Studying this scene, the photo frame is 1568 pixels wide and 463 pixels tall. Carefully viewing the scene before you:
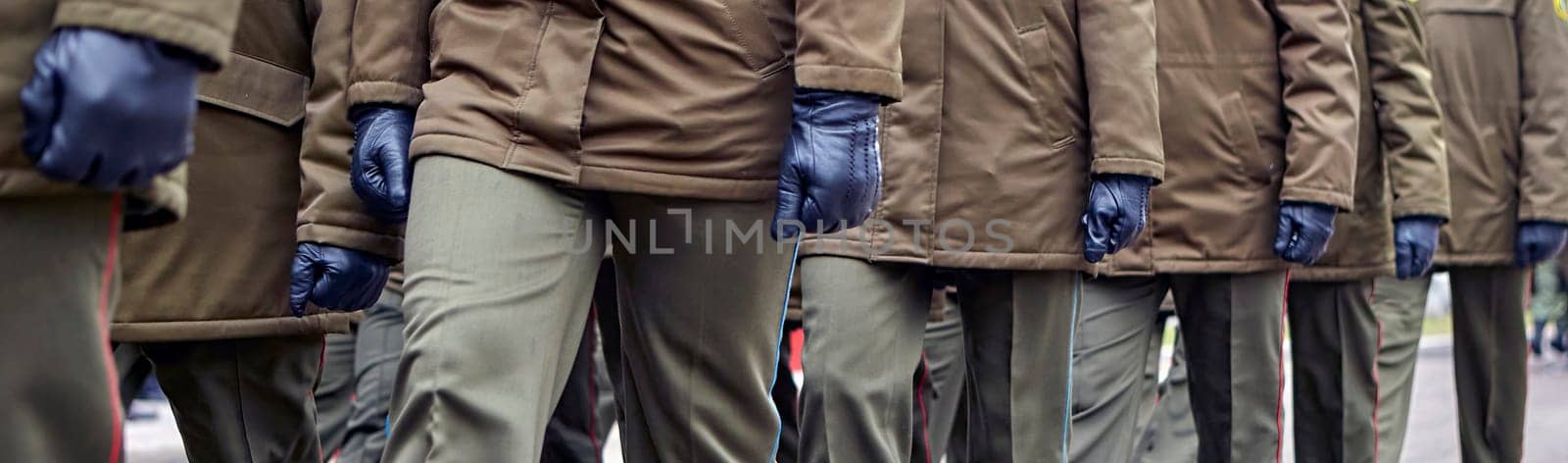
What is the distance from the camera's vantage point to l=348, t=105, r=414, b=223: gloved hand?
10.3 feet

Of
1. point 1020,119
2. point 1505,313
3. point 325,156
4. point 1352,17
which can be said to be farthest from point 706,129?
point 1505,313

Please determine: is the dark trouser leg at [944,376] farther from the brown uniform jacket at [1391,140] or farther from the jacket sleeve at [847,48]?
the jacket sleeve at [847,48]

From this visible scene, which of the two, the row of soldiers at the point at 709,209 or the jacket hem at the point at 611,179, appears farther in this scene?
the jacket hem at the point at 611,179

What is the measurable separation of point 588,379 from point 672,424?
7.50ft

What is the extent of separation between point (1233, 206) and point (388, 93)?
104 inches

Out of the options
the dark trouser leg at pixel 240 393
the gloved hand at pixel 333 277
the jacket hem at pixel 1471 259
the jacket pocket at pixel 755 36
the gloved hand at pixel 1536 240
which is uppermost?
the jacket pocket at pixel 755 36

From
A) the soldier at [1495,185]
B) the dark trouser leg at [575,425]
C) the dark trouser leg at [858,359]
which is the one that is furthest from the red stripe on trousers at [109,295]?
the soldier at [1495,185]

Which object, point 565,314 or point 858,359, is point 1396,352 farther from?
point 565,314

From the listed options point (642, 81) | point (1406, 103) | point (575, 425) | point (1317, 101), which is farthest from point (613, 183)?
point (1406, 103)

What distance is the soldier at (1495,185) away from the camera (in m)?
6.34

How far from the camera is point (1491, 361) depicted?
639 centimetres

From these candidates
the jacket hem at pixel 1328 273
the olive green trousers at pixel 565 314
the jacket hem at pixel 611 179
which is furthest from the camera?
the jacket hem at pixel 1328 273

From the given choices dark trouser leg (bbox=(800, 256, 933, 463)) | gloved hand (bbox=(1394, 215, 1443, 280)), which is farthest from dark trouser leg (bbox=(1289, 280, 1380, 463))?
dark trouser leg (bbox=(800, 256, 933, 463))

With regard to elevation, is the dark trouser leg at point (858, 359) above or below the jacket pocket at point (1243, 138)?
below
